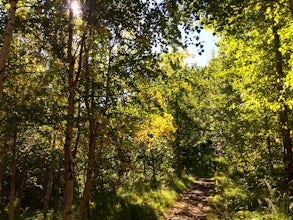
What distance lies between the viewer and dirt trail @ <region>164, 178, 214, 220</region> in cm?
1320

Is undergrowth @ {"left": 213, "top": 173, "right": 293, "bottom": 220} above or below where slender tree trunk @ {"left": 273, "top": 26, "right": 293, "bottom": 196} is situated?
below

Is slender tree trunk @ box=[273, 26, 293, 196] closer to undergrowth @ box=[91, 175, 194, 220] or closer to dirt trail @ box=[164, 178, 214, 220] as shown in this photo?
dirt trail @ box=[164, 178, 214, 220]

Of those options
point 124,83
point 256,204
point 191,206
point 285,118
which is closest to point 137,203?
point 191,206

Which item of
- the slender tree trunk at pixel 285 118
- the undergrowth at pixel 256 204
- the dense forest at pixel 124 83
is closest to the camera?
the dense forest at pixel 124 83

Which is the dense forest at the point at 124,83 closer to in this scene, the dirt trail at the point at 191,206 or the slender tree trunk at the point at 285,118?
the slender tree trunk at the point at 285,118

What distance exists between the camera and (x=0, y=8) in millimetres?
7352

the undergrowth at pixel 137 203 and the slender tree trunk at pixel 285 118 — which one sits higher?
the slender tree trunk at pixel 285 118

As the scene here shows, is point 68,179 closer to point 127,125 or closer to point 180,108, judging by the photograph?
point 127,125

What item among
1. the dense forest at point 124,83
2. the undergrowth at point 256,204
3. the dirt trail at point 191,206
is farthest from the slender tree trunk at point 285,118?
the dirt trail at point 191,206

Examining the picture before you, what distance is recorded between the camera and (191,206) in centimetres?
1507

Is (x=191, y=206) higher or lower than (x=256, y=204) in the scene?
lower

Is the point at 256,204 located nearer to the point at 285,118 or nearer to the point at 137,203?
the point at 285,118

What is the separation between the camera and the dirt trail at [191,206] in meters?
13.2

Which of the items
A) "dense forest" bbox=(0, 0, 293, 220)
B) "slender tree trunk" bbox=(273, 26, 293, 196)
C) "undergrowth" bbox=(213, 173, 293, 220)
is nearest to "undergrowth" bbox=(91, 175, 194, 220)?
"dense forest" bbox=(0, 0, 293, 220)
